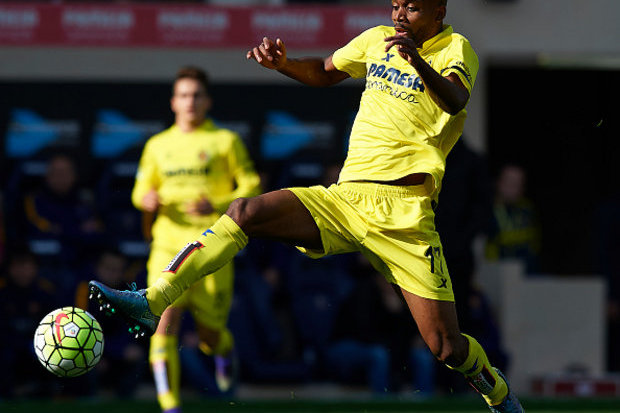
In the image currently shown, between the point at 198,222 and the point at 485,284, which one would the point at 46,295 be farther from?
the point at 485,284

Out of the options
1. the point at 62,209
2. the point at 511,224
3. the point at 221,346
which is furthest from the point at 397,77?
the point at 511,224

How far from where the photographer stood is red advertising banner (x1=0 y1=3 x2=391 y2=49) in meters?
11.9

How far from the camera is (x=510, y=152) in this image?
15.3 meters

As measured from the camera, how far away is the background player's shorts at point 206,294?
9.09 meters

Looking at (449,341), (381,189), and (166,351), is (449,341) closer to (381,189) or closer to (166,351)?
(381,189)

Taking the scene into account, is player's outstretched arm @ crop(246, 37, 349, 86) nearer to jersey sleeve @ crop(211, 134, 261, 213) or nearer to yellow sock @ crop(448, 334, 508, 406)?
yellow sock @ crop(448, 334, 508, 406)

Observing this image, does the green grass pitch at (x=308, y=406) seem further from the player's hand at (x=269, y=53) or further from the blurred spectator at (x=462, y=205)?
the player's hand at (x=269, y=53)

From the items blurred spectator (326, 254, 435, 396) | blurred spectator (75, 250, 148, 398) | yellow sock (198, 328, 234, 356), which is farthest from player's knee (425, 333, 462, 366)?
blurred spectator (75, 250, 148, 398)

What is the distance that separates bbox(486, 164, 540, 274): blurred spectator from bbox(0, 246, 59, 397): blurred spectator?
4.19 meters

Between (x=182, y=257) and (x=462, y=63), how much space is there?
1.66 metres

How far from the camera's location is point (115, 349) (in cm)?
1130

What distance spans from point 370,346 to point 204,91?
10.1 ft

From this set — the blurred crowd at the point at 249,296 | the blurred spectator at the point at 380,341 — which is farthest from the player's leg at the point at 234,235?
the blurred spectator at the point at 380,341

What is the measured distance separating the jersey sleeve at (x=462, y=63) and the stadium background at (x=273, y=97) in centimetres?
547
